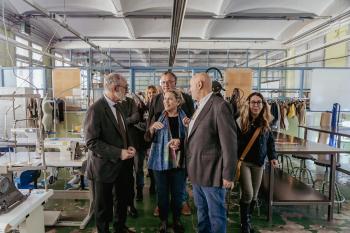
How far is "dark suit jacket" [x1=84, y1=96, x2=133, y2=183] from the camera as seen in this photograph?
79.2 inches

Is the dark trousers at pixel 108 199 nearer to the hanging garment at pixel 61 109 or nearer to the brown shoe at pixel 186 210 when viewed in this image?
the brown shoe at pixel 186 210

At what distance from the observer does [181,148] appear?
224cm

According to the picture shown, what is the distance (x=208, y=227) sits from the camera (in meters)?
2.08

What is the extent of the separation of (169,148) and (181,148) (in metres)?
0.11

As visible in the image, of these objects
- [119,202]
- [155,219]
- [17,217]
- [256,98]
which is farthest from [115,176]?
[256,98]

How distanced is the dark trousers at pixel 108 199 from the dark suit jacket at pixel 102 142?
89 mm

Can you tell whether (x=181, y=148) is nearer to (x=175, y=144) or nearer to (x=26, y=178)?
(x=175, y=144)

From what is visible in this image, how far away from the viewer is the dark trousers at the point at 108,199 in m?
2.13

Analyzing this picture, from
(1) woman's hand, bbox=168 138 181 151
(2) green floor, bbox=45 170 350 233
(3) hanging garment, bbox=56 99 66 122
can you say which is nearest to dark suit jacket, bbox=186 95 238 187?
(1) woman's hand, bbox=168 138 181 151

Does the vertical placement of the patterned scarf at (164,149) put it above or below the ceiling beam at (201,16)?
below

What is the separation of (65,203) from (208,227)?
2060mm

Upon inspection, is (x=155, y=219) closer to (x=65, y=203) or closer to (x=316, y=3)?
(x=65, y=203)

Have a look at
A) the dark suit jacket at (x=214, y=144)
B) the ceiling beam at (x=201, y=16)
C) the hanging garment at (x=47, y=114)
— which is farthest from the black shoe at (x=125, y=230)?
the ceiling beam at (x=201, y=16)

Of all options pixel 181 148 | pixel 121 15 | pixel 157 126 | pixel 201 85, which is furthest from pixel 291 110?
pixel 201 85
